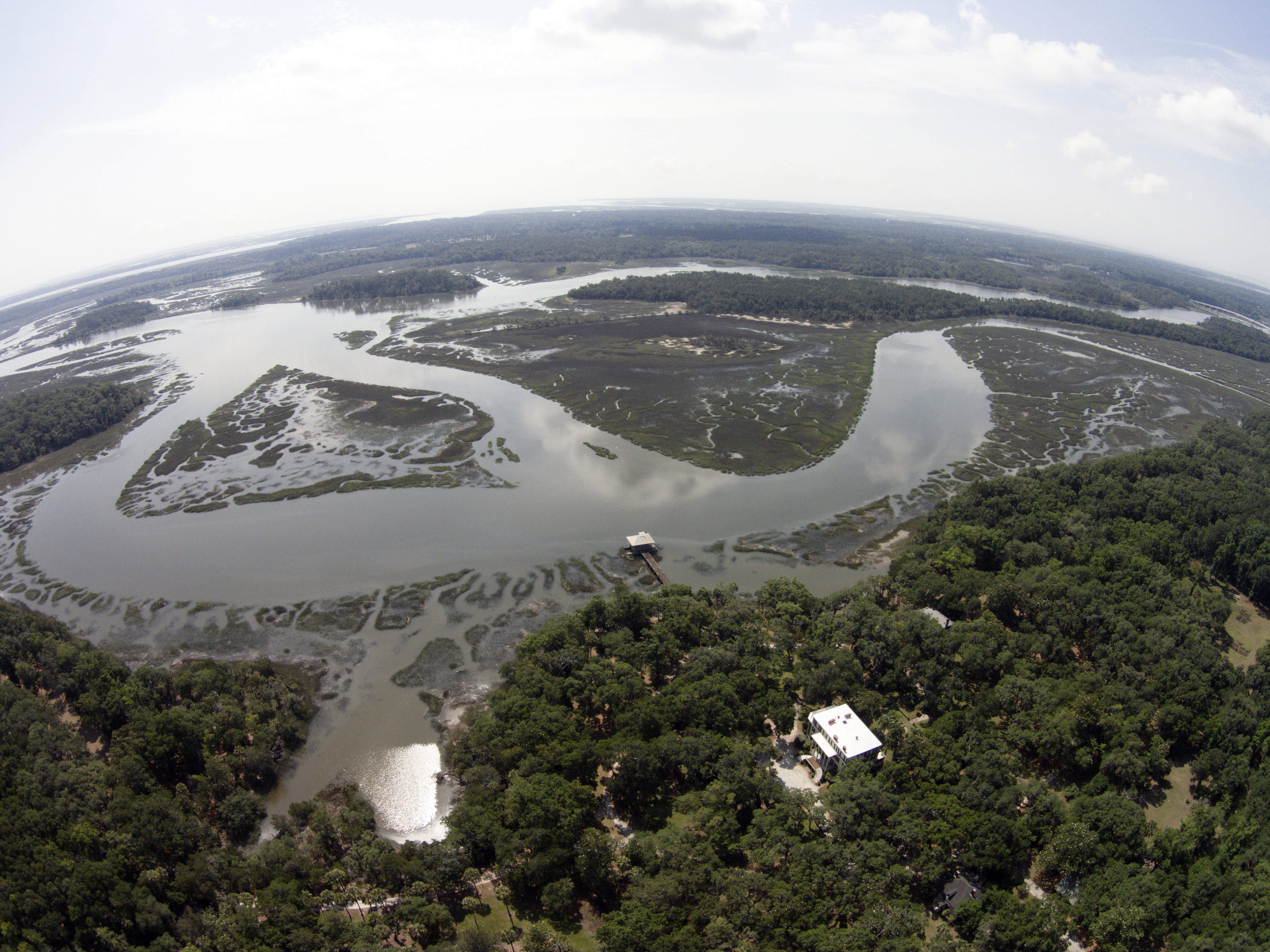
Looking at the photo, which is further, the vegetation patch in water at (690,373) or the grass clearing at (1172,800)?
the vegetation patch in water at (690,373)

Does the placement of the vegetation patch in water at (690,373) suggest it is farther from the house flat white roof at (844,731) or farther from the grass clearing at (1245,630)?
the grass clearing at (1245,630)

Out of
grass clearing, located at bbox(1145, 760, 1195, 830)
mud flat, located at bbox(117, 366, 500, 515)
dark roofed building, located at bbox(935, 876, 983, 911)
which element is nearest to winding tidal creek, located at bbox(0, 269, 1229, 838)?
mud flat, located at bbox(117, 366, 500, 515)

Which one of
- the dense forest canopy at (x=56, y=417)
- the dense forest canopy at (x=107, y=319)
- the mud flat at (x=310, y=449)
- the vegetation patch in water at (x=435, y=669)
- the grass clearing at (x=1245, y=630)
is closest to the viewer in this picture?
the vegetation patch in water at (x=435, y=669)

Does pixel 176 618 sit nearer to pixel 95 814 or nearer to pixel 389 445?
pixel 95 814

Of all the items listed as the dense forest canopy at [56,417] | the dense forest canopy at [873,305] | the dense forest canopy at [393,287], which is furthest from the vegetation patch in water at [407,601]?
the dense forest canopy at [393,287]

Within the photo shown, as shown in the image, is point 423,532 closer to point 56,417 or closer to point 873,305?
point 56,417

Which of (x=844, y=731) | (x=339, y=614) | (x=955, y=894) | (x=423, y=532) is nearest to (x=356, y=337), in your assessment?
(x=423, y=532)
